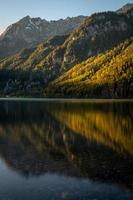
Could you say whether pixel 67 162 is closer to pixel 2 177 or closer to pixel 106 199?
pixel 2 177

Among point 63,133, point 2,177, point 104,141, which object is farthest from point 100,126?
point 2,177

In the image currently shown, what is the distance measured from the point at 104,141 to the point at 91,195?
99.2 ft

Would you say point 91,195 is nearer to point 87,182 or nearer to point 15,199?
point 87,182

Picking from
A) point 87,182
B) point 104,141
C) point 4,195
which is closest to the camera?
point 4,195

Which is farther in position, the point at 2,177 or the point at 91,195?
the point at 2,177

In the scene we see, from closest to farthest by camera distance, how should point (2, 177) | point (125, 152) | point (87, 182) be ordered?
point (87, 182) < point (2, 177) < point (125, 152)

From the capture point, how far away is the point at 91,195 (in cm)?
3209

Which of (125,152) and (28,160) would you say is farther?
(125,152)

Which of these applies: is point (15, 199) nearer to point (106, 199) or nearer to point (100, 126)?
point (106, 199)

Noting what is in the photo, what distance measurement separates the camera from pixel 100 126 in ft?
273

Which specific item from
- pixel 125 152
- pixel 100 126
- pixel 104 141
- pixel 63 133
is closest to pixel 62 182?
pixel 125 152

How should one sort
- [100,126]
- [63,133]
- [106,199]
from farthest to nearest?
[100,126] < [63,133] < [106,199]

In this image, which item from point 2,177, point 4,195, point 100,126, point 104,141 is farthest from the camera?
point 100,126

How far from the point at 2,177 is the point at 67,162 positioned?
930cm
